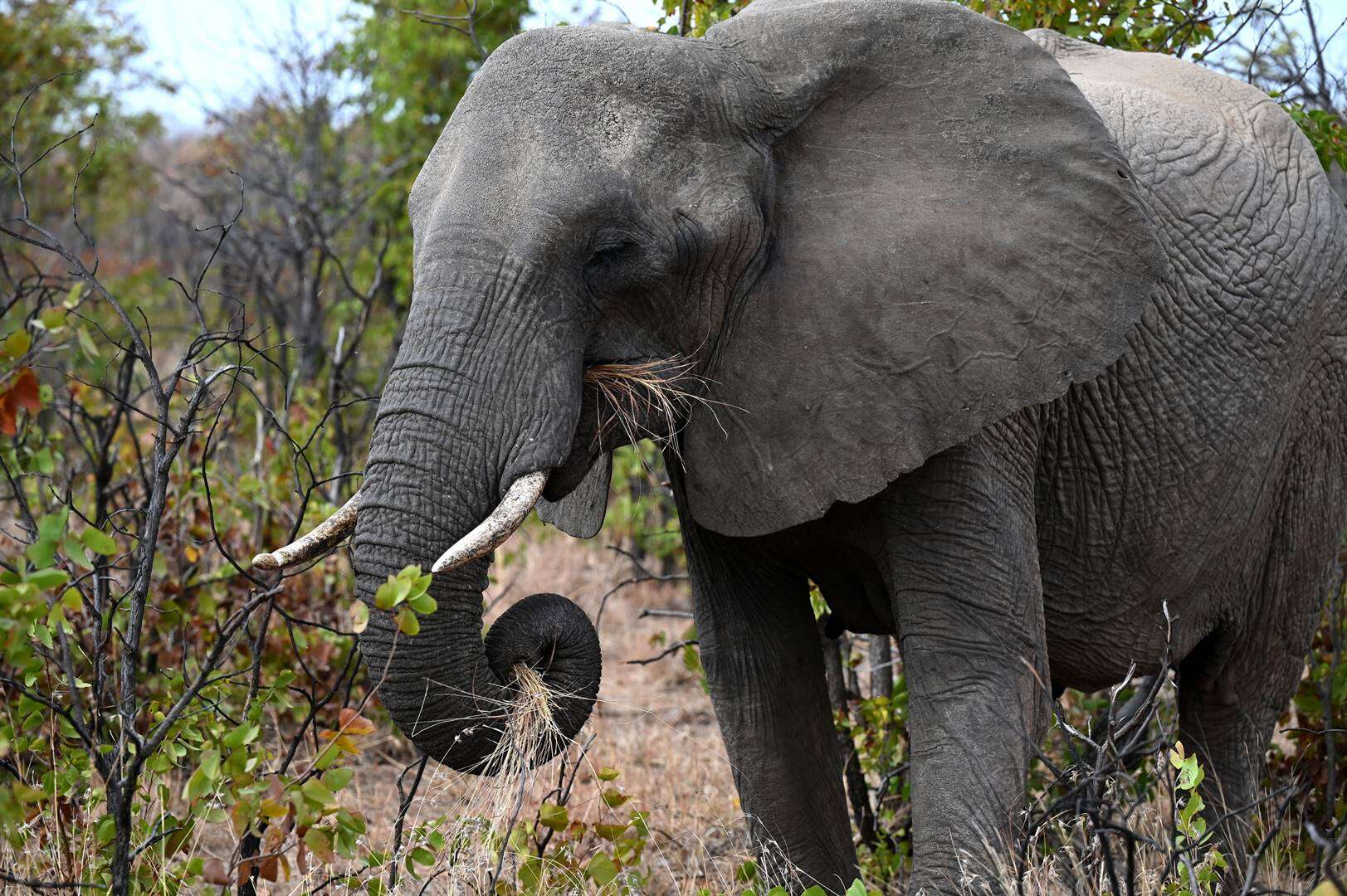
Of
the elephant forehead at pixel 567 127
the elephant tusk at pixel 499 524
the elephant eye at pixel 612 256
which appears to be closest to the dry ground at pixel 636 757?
the elephant tusk at pixel 499 524

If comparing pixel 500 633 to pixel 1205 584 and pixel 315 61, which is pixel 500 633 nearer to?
pixel 1205 584

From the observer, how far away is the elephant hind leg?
379cm

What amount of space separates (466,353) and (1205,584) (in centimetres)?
203

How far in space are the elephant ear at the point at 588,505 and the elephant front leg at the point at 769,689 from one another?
26 cm

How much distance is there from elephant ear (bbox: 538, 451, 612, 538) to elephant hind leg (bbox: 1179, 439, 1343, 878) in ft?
5.72

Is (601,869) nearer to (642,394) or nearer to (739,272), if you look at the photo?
(642,394)

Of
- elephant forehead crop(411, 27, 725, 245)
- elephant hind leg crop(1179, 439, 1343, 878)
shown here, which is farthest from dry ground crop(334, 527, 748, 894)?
elephant hind leg crop(1179, 439, 1343, 878)

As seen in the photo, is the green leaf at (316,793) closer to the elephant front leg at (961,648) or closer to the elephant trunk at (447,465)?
the elephant trunk at (447,465)

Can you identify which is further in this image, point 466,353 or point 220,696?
point 220,696

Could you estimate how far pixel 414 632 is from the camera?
7.41 feet

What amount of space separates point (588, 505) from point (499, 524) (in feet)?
2.39

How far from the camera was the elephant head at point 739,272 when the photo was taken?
2545 millimetres

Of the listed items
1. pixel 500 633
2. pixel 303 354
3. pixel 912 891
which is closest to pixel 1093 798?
pixel 912 891

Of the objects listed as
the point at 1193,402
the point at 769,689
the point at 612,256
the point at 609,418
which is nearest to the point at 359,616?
the point at 609,418
